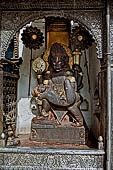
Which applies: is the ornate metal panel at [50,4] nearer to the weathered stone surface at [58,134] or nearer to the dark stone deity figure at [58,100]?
the dark stone deity figure at [58,100]

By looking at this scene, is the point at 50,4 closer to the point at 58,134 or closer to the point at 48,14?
the point at 48,14

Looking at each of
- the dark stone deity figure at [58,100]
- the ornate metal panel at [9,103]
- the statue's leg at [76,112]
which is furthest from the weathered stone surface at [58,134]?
the ornate metal panel at [9,103]

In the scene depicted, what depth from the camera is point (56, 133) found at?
295 cm

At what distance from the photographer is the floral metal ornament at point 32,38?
352cm

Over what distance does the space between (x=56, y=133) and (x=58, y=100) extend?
1.29 ft

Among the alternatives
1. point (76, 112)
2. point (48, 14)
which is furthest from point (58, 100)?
point (48, 14)

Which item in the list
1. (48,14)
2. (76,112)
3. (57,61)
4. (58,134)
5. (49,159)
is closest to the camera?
(49,159)

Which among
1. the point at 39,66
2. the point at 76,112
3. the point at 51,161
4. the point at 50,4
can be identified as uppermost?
the point at 50,4

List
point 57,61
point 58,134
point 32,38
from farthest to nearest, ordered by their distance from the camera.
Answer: point 32,38
point 57,61
point 58,134

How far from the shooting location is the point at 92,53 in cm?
374

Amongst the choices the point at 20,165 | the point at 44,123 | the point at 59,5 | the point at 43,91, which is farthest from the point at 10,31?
the point at 20,165

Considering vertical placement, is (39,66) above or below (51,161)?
above

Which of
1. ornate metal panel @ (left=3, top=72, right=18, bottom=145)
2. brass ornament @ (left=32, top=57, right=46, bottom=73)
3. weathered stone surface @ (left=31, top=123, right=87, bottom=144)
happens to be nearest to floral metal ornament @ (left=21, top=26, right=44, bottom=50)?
brass ornament @ (left=32, top=57, right=46, bottom=73)

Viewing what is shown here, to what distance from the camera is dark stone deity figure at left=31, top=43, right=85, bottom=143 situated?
297cm
